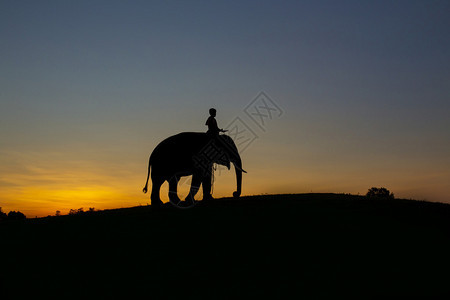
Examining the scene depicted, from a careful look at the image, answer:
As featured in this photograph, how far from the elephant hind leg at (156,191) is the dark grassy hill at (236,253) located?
1.97m

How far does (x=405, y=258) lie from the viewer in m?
15.1

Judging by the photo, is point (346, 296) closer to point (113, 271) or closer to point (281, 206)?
point (113, 271)

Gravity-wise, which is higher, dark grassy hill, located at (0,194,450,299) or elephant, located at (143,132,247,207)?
elephant, located at (143,132,247,207)

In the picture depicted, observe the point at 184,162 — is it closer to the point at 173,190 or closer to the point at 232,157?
the point at 173,190

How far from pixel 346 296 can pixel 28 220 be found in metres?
17.4

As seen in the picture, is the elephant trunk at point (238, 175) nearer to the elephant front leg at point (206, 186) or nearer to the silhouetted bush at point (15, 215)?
the elephant front leg at point (206, 186)

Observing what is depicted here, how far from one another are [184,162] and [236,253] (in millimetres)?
9575

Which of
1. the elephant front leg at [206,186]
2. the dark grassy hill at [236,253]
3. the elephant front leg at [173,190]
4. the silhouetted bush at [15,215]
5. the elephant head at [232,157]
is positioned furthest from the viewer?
the silhouetted bush at [15,215]

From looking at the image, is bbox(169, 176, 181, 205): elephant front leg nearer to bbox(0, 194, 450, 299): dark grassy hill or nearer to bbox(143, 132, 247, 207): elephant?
bbox(143, 132, 247, 207): elephant

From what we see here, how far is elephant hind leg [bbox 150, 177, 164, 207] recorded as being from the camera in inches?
959

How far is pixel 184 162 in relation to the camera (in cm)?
2400

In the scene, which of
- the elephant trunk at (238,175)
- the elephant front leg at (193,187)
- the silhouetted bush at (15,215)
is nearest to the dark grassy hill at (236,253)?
the elephant front leg at (193,187)

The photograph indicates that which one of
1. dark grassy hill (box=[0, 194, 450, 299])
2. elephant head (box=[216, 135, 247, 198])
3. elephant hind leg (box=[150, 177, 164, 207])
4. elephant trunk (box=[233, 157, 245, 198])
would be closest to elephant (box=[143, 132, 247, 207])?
elephant hind leg (box=[150, 177, 164, 207])

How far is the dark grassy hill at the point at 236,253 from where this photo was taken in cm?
1288
